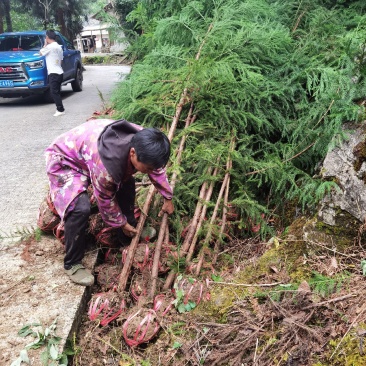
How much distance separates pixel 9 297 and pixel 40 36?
9.68 metres

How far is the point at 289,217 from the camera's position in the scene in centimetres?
357

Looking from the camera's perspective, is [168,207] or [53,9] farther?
[53,9]

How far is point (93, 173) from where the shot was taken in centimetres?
269

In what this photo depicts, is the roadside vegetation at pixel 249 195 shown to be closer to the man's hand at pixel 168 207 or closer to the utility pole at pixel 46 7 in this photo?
the man's hand at pixel 168 207

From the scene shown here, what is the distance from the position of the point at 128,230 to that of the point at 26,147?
13.1ft

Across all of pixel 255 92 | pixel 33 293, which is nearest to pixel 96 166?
pixel 33 293

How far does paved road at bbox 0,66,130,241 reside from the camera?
3937 mm

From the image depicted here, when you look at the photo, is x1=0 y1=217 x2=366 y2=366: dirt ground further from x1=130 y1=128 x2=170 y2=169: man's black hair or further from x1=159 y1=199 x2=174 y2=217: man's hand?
x1=130 y1=128 x2=170 y2=169: man's black hair

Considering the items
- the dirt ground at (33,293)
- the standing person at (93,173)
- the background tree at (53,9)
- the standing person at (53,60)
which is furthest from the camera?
the background tree at (53,9)

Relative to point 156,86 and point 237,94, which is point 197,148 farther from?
point 156,86

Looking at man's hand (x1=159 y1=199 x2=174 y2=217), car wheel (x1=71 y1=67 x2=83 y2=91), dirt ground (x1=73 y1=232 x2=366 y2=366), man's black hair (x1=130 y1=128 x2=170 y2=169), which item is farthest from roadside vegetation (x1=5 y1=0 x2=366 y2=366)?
car wheel (x1=71 y1=67 x2=83 y2=91)

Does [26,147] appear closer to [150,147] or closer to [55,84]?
[55,84]

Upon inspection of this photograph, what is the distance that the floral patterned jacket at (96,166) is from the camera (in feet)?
8.58

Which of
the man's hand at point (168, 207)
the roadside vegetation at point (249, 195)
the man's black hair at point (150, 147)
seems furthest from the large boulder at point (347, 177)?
the man's black hair at point (150, 147)
